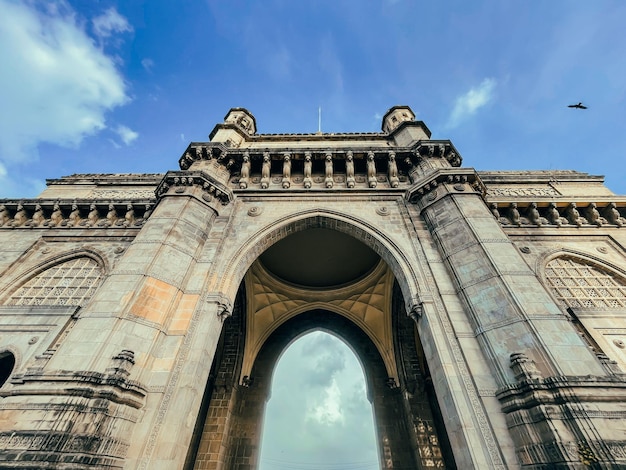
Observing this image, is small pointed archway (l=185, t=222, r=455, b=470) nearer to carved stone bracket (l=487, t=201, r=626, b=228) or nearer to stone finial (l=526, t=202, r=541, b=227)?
carved stone bracket (l=487, t=201, r=626, b=228)

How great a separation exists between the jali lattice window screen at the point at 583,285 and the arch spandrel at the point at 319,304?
6203mm

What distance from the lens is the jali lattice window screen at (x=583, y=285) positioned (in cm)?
834

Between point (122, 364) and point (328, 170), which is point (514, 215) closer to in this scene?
point (328, 170)

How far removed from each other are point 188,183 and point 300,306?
29.7 feet

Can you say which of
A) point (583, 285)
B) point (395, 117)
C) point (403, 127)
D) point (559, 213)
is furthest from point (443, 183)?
point (395, 117)

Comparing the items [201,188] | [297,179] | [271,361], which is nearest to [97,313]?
[201,188]

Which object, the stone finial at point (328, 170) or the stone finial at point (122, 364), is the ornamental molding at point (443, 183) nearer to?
the stone finial at point (328, 170)

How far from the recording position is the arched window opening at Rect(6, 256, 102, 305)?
8758mm

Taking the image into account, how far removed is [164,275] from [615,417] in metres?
9.16

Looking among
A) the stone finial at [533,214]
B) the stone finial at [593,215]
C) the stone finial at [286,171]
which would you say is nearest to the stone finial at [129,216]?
the stone finial at [286,171]

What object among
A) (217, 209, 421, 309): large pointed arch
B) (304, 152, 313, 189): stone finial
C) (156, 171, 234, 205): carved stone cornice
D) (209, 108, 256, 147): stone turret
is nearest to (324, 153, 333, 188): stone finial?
(304, 152, 313, 189): stone finial

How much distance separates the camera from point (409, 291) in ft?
23.9

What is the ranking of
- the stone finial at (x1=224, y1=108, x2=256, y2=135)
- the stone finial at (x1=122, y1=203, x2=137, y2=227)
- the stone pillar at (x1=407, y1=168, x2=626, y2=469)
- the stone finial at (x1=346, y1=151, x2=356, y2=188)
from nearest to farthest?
the stone pillar at (x1=407, y1=168, x2=626, y2=469), the stone finial at (x1=346, y1=151, x2=356, y2=188), the stone finial at (x1=122, y1=203, x2=137, y2=227), the stone finial at (x1=224, y1=108, x2=256, y2=135)

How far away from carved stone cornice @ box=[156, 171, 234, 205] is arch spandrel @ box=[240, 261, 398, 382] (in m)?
5.46
